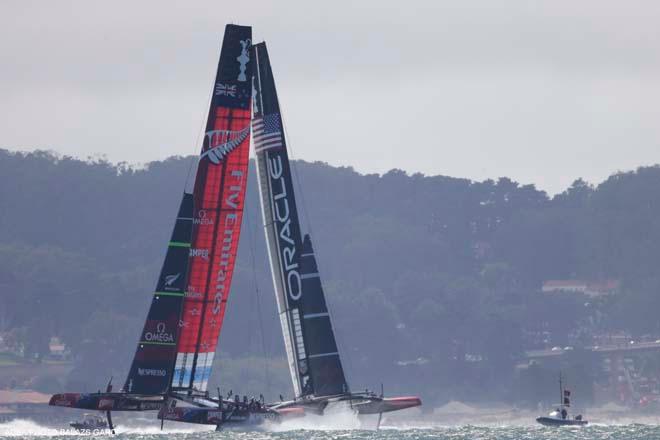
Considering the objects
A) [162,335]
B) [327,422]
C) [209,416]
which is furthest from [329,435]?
[162,335]

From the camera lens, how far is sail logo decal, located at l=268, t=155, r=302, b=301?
60875 mm

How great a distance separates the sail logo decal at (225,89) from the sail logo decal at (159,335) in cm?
711

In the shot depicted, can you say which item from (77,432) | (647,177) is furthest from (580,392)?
(77,432)

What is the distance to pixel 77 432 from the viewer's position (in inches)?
2586

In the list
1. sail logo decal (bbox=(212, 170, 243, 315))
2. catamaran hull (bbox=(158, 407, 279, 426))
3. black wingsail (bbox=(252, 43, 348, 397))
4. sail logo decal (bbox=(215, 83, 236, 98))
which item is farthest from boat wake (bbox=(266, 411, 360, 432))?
sail logo decal (bbox=(215, 83, 236, 98))

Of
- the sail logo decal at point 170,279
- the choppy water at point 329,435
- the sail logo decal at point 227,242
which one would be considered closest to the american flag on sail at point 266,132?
the sail logo decal at point 227,242

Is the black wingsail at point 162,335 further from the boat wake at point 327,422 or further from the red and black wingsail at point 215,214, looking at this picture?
the boat wake at point 327,422

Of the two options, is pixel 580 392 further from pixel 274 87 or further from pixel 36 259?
pixel 274 87

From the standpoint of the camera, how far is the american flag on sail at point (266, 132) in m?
61.5

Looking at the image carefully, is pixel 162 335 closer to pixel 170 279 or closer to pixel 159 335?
pixel 159 335

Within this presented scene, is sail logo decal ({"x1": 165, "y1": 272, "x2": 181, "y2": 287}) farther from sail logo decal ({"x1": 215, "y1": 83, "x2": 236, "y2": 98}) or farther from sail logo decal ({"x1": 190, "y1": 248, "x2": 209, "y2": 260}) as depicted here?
sail logo decal ({"x1": 215, "y1": 83, "x2": 236, "y2": 98})

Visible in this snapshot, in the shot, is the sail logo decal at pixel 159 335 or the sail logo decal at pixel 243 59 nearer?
the sail logo decal at pixel 159 335

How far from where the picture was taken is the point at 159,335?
57031mm

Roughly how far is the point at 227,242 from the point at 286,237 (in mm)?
2388
